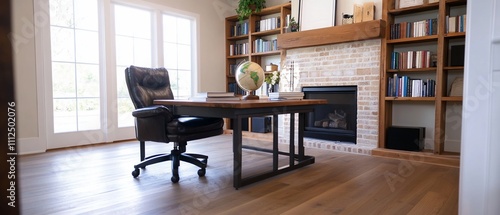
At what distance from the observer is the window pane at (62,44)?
3711 mm

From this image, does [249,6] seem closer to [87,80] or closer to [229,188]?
[87,80]

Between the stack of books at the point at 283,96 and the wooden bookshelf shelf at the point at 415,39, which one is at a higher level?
the wooden bookshelf shelf at the point at 415,39

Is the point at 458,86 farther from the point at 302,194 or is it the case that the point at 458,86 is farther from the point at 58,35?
the point at 58,35

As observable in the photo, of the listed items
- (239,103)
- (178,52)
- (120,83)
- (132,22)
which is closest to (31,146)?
(120,83)

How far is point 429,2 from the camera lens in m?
3.31

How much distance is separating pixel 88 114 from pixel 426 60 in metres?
4.27

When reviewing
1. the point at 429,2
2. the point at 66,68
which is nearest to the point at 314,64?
the point at 429,2

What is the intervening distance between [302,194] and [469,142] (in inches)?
45.3

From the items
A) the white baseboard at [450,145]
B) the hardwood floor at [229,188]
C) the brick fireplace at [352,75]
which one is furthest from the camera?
the brick fireplace at [352,75]

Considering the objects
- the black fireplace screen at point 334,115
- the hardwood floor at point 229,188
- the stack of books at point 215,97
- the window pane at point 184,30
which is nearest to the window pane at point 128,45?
the window pane at point 184,30

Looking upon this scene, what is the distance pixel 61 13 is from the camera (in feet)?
12.4

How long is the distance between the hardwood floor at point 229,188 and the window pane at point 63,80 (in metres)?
0.88

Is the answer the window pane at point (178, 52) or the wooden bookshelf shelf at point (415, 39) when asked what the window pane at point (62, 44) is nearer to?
the window pane at point (178, 52)

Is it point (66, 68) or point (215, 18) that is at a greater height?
point (215, 18)
